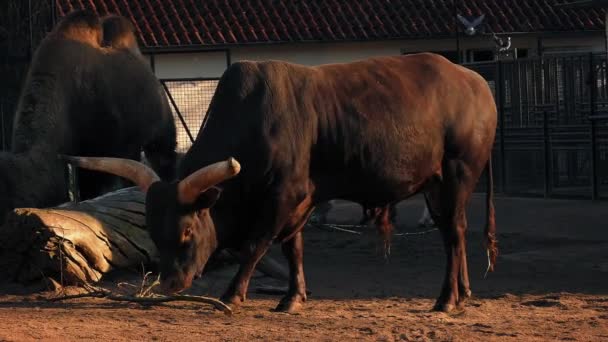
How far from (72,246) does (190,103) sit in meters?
10.6

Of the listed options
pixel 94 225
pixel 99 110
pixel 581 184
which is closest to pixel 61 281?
pixel 94 225

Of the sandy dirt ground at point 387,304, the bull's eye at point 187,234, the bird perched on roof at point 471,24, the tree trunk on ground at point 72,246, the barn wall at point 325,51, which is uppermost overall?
the bird perched on roof at point 471,24

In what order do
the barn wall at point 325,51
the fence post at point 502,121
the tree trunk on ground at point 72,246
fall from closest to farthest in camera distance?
the tree trunk on ground at point 72,246, the fence post at point 502,121, the barn wall at point 325,51

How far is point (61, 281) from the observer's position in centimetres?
1034

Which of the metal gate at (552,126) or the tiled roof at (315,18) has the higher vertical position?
the tiled roof at (315,18)

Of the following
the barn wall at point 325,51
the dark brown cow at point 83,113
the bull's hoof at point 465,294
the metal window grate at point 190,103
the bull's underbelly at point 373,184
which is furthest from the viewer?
the barn wall at point 325,51

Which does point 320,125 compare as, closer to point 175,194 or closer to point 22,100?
point 175,194

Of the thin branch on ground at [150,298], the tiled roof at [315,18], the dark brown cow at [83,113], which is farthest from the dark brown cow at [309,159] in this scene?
the tiled roof at [315,18]

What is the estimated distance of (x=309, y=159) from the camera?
946 cm

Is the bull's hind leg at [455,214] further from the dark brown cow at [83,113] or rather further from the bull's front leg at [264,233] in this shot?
the dark brown cow at [83,113]

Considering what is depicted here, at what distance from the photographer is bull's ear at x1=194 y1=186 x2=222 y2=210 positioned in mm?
8664

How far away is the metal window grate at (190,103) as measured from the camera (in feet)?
67.8

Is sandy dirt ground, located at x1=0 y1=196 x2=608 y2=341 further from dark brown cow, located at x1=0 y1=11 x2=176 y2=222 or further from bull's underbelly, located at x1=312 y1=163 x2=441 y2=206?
dark brown cow, located at x1=0 y1=11 x2=176 y2=222

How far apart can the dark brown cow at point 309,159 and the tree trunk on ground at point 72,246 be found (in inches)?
57.5
